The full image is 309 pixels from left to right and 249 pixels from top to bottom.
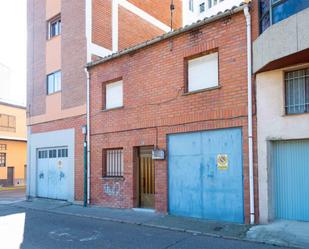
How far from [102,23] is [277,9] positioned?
9.41 metres

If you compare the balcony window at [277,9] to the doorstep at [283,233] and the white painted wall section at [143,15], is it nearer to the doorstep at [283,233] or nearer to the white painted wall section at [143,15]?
the doorstep at [283,233]

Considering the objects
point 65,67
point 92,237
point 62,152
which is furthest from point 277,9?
point 62,152

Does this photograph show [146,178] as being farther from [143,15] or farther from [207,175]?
[143,15]

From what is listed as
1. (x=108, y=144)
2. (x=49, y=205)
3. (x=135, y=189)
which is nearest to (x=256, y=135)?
(x=135, y=189)

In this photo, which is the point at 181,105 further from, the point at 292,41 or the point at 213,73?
the point at 292,41

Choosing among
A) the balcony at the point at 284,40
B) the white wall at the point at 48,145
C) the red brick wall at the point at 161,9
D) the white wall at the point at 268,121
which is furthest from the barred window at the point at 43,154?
the balcony at the point at 284,40

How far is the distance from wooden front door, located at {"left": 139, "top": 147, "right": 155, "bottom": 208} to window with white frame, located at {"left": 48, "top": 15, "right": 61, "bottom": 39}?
8.46 m

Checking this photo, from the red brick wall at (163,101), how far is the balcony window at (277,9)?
2.34ft

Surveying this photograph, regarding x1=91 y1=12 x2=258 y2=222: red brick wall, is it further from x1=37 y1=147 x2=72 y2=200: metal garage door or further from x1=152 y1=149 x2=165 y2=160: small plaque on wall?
x1=37 y1=147 x2=72 y2=200: metal garage door

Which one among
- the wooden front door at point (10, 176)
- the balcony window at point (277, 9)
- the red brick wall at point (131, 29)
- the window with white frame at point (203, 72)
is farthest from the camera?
the wooden front door at point (10, 176)

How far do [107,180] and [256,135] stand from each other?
6.43 m

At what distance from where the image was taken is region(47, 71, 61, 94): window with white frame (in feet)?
55.0

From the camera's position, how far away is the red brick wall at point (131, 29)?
17.1m

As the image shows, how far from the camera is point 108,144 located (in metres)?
13.5
